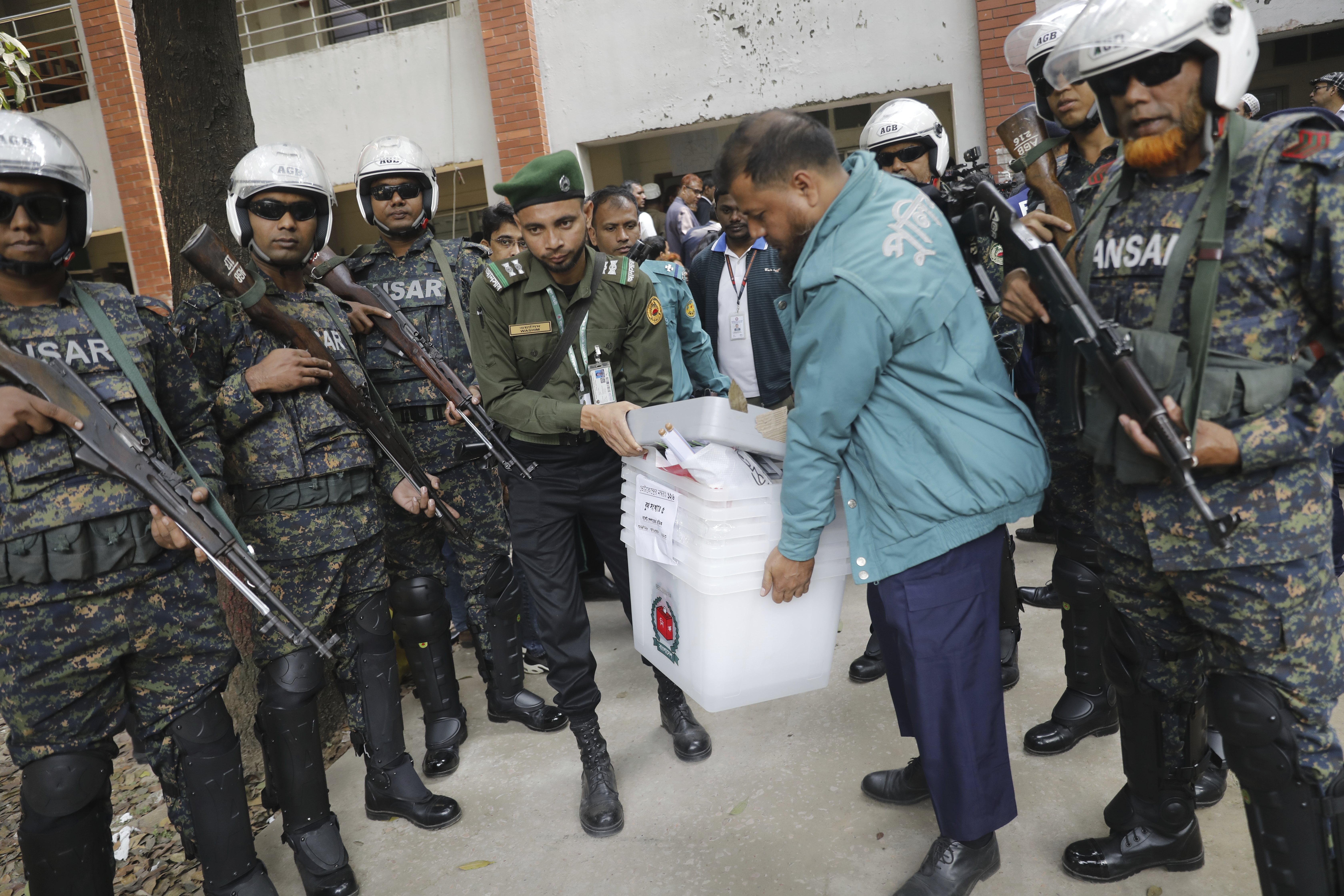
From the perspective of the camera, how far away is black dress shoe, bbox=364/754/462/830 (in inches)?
108

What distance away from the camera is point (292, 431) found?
2.64m

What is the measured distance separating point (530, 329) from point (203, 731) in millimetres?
1434

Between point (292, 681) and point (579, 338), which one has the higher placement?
point (579, 338)

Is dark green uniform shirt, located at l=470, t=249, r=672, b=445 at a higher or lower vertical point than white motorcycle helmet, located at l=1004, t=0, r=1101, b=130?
lower

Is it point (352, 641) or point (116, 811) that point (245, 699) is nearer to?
point (116, 811)

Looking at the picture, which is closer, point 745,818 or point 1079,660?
point 745,818

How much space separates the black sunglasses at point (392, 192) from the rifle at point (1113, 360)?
2.49 metres

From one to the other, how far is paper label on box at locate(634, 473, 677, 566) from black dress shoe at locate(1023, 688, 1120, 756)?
4.65 feet

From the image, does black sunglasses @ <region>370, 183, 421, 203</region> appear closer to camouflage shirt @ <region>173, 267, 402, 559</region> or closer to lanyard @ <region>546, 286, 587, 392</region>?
camouflage shirt @ <region>173, 267, 402, 559</region>

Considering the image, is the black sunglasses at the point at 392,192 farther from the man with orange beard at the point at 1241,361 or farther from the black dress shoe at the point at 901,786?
the black dress shoe at the point at 901,786

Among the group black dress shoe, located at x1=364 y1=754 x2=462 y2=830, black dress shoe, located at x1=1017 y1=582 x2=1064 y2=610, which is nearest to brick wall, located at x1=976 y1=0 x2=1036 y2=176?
black dress shoe, located at x1=1017 y1=582 x2=1064 y2=610

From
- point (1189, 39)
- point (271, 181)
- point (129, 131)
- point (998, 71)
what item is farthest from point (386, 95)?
point (1189, 39)

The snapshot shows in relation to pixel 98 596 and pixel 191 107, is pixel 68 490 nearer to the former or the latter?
pixel 98 596

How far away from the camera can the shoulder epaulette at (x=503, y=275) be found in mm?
2689
